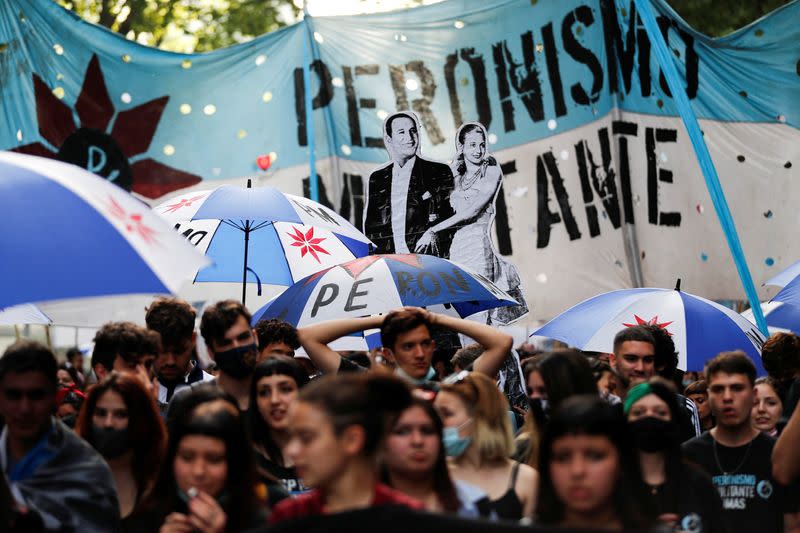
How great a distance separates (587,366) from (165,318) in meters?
2.38

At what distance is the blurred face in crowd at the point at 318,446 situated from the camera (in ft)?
12.7

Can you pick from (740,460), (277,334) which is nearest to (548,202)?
(277,334)

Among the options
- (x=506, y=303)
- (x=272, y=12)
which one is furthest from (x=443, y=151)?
(x=272, y=12)

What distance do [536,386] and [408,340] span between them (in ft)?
2.65

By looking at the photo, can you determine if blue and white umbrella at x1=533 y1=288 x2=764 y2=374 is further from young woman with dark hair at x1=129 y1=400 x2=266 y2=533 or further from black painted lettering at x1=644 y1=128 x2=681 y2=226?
young woman with dark hair at x1=129 y1=400 x2=266 y2=533

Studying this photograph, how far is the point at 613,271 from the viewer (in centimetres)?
1205

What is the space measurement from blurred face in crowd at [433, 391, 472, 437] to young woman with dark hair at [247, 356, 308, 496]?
808mm

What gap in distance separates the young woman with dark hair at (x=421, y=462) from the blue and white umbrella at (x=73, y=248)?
0.96 meters

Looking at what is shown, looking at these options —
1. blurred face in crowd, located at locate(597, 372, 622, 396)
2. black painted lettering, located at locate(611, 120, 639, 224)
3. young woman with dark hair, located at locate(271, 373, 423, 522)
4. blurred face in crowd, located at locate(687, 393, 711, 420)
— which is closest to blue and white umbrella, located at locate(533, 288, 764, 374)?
blurred face in crowd, located at locate(687, 393, 711, 420)

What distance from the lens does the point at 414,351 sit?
6500mm

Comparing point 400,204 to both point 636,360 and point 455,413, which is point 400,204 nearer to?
point 636,360

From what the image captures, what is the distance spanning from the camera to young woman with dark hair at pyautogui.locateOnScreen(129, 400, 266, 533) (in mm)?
4660

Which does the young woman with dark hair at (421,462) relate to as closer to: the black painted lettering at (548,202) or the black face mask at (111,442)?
the black face mask at (111,442)

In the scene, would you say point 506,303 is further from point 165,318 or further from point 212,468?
point 212,468
